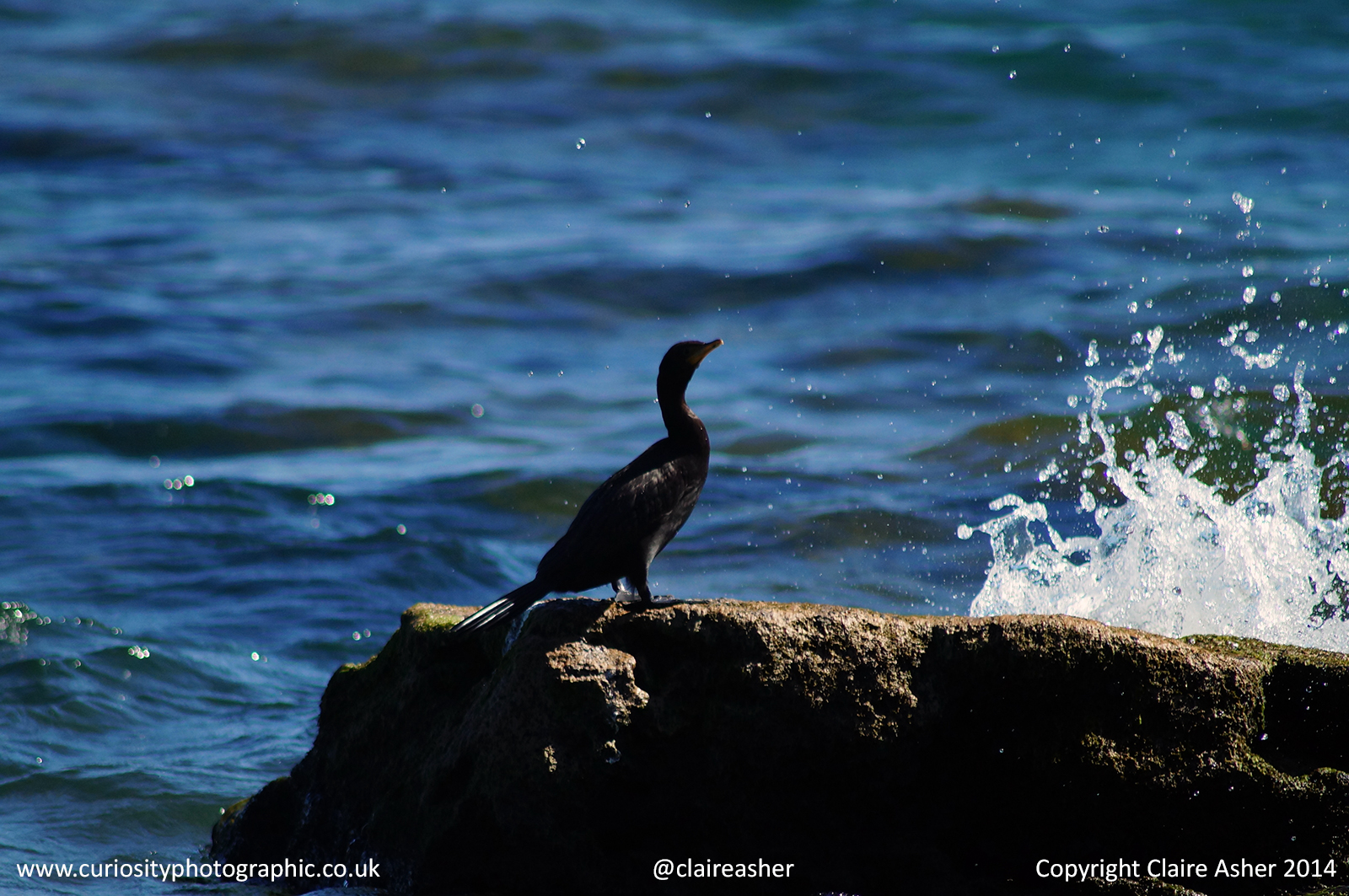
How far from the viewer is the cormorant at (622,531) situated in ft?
11.9

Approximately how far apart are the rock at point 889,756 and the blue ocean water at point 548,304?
5.18ft

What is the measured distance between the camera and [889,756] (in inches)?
133

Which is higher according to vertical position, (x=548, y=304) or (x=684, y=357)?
(x=684, y=357)

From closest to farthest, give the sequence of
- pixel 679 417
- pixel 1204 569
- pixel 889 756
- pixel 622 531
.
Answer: pixel 889 756, pixel 622 531, pixel 679 417, pixel 1204 569

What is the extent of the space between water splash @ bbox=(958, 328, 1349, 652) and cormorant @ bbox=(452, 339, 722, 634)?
6.01 ft

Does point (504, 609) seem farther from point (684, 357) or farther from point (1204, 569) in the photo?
point (1204, 569)

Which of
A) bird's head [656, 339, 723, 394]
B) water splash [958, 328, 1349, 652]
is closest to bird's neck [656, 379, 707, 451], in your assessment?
bird's head [656, 339, 723, 394]

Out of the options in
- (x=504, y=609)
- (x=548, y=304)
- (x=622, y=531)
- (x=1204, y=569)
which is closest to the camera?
(x=504, y=609)

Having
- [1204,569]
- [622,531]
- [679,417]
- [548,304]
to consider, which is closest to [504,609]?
[622,531]

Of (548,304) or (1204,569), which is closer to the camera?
(1204,569)

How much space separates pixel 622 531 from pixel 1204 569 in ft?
7.80

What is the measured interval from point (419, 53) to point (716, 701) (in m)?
17.5

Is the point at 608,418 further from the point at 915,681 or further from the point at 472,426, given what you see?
the point at 915,681

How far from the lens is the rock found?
335 centimetres
